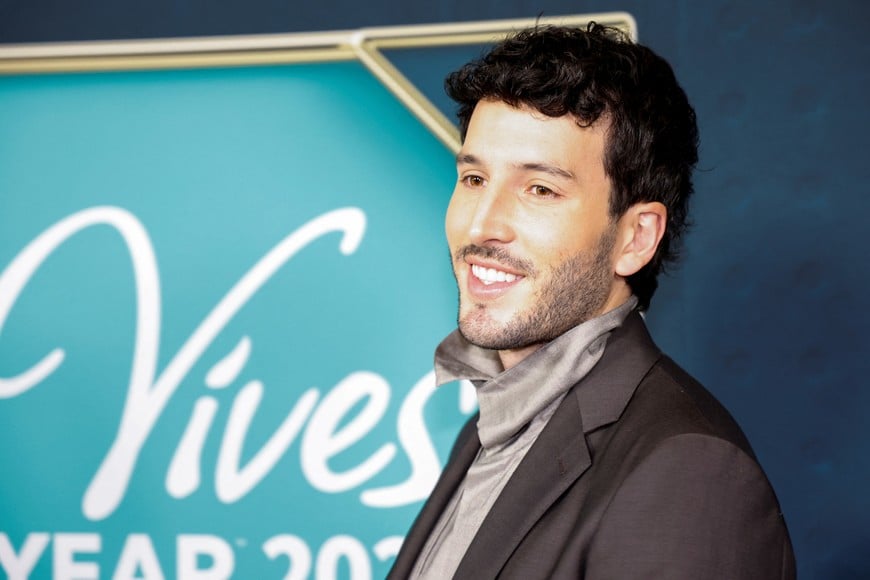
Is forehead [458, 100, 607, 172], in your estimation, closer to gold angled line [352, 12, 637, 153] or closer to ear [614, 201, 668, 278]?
ear [614, 201, 668, 278]

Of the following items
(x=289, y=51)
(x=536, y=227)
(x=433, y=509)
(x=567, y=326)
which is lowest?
(x=433, y=509)

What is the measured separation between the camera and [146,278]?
2145 millimetres

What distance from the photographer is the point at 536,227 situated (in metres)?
1.26

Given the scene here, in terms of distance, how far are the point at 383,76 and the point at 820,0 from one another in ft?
3.00

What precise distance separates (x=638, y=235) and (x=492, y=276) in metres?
0.22

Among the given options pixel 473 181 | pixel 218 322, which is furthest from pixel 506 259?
pixel 218 322

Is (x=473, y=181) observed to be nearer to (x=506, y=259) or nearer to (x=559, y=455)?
(x=506, y=259)

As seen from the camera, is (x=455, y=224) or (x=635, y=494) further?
(x=455, y=224)

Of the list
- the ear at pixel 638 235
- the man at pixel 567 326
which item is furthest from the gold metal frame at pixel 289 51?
the ear at pixel 638 235

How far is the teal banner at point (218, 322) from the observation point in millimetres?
2070

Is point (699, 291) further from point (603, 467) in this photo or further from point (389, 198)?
point (603, 467)

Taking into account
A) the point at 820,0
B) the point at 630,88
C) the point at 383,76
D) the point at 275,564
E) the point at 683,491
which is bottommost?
the point at 275,564

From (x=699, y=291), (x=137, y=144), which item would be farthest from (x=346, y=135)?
(x=699, y=291)

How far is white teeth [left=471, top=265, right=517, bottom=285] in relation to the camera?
1.29 meters
